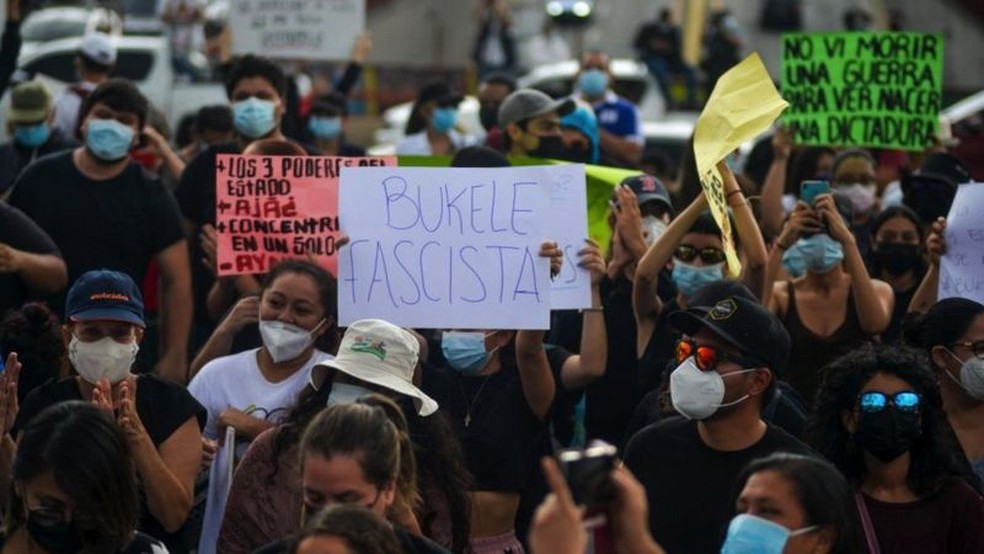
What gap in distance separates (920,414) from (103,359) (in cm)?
245

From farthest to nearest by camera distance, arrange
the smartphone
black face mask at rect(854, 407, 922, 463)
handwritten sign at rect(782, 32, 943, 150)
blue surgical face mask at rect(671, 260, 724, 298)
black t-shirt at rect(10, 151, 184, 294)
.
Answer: handwritten sign at rect(782, 32, 943, 150) → black t-shirt at rect(10, 151, 184, 294) → the smartphone → blue surgical face mask at rect(671, 260, 724, 298) → black face mask at rect(854, 407, 922, 463)

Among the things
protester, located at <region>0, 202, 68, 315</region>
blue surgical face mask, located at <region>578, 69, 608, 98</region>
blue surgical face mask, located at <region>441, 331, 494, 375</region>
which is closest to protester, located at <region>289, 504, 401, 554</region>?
blue surgical face mask, located at <region>441, 331, 494, 375</region>

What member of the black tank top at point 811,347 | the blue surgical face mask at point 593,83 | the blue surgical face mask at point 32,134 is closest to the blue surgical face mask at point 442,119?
the blue surgical face mask at point 593,83

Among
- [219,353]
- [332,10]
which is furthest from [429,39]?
[219,353]

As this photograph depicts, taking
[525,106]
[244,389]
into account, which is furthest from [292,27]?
[244,389]

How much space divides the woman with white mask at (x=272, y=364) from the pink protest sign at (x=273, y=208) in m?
1.00

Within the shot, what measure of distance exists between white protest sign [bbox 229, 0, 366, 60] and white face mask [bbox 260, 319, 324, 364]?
20.3 feet

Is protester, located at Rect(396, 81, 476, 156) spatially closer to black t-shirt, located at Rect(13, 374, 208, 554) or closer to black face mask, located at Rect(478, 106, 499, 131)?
black face mask, located at Rect(478, 106, 499, 131)

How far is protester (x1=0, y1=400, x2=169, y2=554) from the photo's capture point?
576cm

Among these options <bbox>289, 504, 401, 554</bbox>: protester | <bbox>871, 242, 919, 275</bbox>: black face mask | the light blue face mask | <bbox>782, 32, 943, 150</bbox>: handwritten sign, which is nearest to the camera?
<bbox>289, 504, 401, 554</bbox>: protester

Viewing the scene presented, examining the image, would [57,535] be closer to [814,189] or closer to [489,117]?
[814,189]

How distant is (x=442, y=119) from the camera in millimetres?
13211

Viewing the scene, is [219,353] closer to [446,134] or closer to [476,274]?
[476,274]

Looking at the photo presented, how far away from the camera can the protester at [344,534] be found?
17.0 feet
